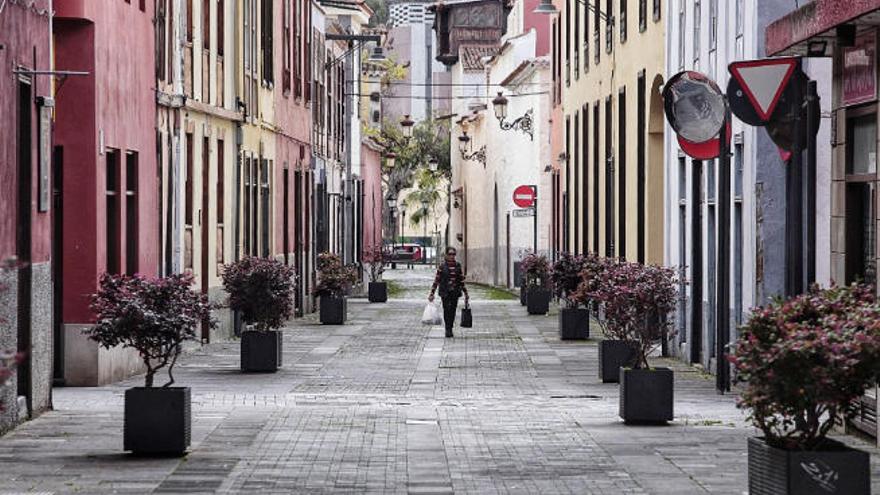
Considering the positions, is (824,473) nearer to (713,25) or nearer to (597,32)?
(713,25)

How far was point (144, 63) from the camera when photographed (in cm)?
2644

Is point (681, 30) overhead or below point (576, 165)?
overhead

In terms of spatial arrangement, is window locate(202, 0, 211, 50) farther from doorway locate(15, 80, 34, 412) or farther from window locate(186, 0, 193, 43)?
doorway locate(15, 80, 34, 412)

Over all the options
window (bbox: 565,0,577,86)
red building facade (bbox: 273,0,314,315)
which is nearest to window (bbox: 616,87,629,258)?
red building facade (bbox: 273,0,314,315)

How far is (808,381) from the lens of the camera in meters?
11.0

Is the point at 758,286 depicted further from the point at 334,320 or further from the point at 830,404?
the point at 334,320

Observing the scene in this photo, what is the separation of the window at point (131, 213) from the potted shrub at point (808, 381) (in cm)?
1496

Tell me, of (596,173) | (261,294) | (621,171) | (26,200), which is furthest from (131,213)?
(596,173)

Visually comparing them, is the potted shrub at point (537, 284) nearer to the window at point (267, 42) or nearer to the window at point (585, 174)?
the window at point (585, 174)

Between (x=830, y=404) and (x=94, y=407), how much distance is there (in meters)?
10.3

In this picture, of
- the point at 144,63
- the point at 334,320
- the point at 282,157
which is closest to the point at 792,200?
the point at 144,63

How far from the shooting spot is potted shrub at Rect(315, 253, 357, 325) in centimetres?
4122

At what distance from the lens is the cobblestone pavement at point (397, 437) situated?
14.0 meters

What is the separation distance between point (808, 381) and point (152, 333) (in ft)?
21.2
